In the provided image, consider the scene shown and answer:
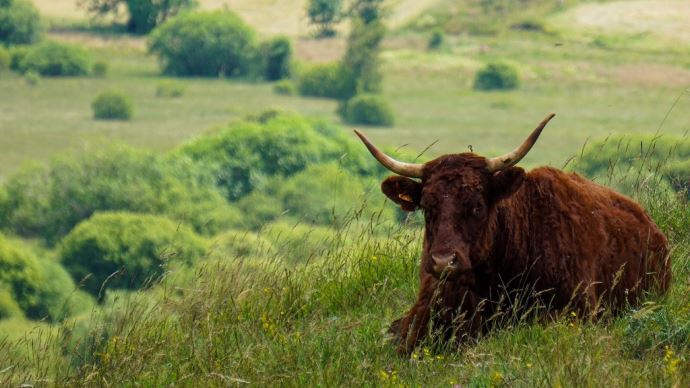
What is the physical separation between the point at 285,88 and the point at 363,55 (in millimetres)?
12499

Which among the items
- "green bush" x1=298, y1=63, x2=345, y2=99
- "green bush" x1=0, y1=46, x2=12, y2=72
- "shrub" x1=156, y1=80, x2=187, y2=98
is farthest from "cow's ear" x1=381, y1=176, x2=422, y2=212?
"green bush" x1=0, y1=46, x2=12, y2=72

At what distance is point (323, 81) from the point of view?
18438cm

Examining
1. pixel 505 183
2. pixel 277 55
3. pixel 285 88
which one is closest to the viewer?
pixel 505 183

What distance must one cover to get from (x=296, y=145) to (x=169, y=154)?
39.9 ft

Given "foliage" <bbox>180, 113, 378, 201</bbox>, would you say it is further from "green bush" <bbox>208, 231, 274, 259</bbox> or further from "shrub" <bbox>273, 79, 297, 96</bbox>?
"green bush" <bbox>208, 231, 274, 259</bbox>

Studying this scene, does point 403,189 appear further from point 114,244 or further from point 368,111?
point 368,111

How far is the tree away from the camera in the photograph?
172625mm

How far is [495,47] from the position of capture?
172000mm

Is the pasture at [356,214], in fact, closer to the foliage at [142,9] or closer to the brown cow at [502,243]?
the brown cow at [502,243]

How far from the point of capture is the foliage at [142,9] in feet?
571

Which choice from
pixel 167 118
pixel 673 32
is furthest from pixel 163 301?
pixel 167 118

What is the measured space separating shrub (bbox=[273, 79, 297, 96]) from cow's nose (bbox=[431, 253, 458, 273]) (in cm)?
17435

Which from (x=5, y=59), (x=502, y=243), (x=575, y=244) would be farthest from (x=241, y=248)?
(x=5, y=59)

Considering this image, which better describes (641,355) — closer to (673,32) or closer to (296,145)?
(296,145)
